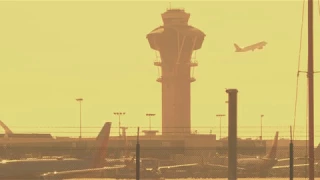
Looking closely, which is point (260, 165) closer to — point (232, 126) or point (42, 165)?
point (42, 165)

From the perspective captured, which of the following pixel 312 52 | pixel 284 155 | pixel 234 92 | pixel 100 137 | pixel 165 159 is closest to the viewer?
pixel 234 92

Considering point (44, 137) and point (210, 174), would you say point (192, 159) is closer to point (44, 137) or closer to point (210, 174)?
point (210, 174)

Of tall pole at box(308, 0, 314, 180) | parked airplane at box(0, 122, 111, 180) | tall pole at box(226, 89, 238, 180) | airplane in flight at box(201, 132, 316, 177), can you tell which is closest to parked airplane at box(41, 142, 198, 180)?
parked airplane at box(0, 122, 111, 180)

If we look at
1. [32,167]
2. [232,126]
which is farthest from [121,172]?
[232,126]

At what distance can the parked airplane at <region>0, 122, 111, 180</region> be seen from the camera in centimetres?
7664

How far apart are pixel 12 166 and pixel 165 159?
4879cm

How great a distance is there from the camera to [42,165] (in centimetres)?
8175

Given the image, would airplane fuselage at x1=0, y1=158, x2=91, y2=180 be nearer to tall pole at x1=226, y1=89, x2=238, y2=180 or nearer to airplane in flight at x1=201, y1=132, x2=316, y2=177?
airplane in flight at x1=201, y1=132, x2=316, y2=177

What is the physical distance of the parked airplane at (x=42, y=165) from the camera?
76637 mm

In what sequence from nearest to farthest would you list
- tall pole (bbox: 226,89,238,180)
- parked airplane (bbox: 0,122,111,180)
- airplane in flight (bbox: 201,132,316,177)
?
1. tall pole (bbox: 226,89,238,180)
2. parked airplane (bbox: 0,122,111,180)
3. airplane in flight (bbox: 201,132,316,177)

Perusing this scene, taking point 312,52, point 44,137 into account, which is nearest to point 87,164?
point 312,52

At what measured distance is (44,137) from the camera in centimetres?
18350

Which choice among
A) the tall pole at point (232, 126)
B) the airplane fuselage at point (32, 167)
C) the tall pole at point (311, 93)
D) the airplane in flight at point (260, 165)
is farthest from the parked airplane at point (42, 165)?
the tall pole at point (232, 126)

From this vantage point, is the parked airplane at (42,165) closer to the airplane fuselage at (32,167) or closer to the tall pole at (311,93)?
the airplane fuselage at (32,167)
